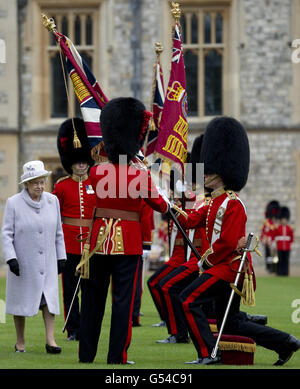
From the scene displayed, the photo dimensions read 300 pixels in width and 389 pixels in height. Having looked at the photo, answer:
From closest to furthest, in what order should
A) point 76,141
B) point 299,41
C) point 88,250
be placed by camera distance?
1. point 88,250
2. point 76,141
3. point 299,41

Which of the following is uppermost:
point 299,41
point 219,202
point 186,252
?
point 299,41

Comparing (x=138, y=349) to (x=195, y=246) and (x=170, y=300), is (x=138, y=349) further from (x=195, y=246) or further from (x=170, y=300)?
(x=195, y=246)

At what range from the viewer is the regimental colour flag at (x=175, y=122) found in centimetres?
860

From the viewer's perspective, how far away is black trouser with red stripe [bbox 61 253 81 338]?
857 cm

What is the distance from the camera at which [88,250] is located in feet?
22.1

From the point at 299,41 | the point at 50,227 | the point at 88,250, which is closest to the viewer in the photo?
the point at 88,250

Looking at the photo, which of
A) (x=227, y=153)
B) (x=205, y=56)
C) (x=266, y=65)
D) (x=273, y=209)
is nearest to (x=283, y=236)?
(x=273, y=209)

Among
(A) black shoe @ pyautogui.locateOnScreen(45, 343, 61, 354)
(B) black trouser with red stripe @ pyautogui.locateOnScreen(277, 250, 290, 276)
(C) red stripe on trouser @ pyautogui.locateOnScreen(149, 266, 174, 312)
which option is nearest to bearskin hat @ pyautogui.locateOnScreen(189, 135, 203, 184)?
(C) red stripe on trouser @ pyautogui.locateOnScreen(149, 266, 174, 312)

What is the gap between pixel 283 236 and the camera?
778 inches

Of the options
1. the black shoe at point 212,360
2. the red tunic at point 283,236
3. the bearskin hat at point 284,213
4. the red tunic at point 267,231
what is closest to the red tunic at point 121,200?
the black shoe at point 212,360

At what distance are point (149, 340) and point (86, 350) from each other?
1986 mm

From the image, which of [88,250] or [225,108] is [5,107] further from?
[88,250]

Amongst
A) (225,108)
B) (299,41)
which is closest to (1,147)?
(225,108)

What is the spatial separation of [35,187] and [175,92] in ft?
6.35
